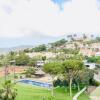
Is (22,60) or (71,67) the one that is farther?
(22,60)

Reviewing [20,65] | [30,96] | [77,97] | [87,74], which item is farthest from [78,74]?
[20,65]

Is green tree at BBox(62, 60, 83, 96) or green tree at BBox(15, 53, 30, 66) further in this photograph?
green tree at BBox(15, 53, 30, 66)

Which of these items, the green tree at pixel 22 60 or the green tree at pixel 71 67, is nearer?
the green tree at pixel 71 67

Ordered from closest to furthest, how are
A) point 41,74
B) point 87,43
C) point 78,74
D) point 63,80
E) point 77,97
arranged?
point 77,97 < point 78,74 < point 63,80 < point 41,74 < point 87,43

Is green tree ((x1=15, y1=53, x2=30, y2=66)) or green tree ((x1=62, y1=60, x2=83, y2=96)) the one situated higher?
green tree ((x1=15, y1=53, x2=30, y2=66))

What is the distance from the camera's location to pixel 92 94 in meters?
50.6

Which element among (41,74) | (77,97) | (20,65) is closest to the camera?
(77,97)

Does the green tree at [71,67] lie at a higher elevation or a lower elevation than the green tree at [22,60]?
lower

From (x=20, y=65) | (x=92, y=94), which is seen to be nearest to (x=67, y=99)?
(x=92, y=94)

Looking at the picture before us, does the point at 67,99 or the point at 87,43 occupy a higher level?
the point at 87,43

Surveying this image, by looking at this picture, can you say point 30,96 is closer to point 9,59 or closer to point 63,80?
point 63,80

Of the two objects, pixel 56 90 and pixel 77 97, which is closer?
pixel 77 97

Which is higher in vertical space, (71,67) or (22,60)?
(22,60)

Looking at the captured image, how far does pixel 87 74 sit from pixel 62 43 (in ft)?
446
